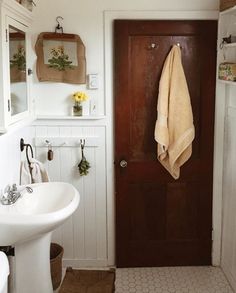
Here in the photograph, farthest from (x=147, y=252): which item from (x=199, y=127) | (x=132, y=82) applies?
(x=132, y=82)

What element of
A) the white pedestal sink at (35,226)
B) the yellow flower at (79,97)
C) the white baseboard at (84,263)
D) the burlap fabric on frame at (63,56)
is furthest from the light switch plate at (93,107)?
the white baseboard at (84,263)

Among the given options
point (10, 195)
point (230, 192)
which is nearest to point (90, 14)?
point (10, 195)

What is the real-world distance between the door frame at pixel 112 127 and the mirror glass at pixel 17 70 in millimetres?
645

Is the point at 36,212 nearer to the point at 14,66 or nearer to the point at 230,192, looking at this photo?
the point at 14,66

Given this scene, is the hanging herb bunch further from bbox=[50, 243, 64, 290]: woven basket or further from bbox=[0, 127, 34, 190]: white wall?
bbox=[50, 243, 64, 290]: woven basket

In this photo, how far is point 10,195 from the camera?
2.73 metres

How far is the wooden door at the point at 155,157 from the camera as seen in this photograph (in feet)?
11.3

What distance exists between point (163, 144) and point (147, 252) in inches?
36.0

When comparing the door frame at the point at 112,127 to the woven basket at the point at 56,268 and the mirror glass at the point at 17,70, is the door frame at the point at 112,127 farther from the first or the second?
the mirror glass at the point at 17,70

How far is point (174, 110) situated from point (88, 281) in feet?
4.61

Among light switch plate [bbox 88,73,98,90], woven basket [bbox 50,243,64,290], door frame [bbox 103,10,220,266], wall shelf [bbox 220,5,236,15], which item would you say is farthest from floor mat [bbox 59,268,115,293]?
wall shelf [bbox 220,5,236,15]

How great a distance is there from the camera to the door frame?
342 cm

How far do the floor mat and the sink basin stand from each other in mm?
768

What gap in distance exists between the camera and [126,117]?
3.53 metres
